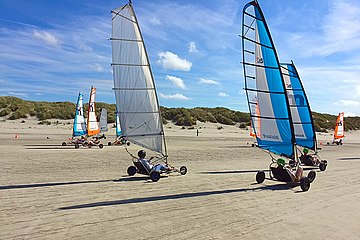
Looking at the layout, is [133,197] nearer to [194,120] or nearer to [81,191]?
[81,191]

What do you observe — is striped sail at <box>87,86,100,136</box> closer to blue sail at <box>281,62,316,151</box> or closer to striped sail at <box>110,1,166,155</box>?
striped sail at <box>110,1,166,155</box>

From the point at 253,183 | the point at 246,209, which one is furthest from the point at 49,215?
the point at 253,183

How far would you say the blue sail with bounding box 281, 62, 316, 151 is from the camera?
15438 millimetres

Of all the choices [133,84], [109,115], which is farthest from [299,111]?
[109,115]

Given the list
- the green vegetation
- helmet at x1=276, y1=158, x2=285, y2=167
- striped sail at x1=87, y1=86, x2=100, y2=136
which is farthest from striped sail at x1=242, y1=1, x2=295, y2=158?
the green vegetation

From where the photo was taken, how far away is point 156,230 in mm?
5281

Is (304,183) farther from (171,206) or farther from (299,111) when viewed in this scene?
(299,111)

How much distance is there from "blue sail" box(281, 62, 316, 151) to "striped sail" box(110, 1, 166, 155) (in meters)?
7.89

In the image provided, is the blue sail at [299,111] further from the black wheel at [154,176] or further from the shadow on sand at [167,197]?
the black wheel at [154,176]

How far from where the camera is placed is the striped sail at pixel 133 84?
10852 millimetres

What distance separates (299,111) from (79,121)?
16241 millimetres

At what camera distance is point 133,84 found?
11.0 m

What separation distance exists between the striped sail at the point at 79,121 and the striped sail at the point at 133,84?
1435cm

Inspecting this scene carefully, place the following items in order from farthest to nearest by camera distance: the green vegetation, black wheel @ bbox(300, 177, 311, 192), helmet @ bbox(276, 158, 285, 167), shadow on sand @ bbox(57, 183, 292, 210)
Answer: the green vegetation
helmet @ bbox(276, 158, 285, 167)
black wheel @ bbox(300, 177, 311, 192)
shadow on sand @ bbox(57, 183, 292, 210)
